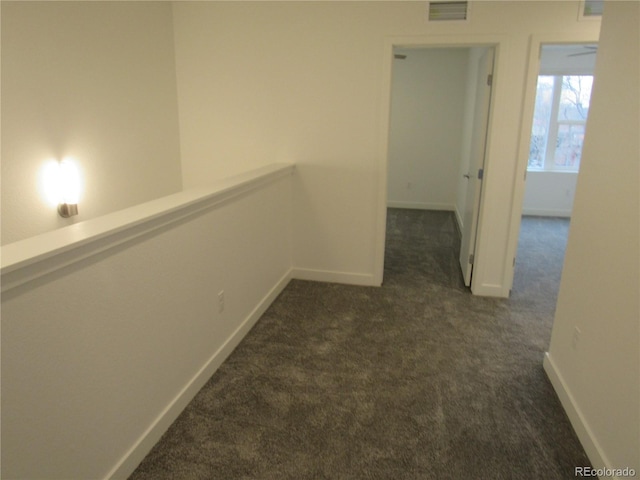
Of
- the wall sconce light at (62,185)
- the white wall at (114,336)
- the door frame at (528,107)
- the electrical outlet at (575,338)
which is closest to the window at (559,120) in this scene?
the door frame at (528,107)

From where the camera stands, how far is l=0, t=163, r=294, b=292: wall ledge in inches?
47.9

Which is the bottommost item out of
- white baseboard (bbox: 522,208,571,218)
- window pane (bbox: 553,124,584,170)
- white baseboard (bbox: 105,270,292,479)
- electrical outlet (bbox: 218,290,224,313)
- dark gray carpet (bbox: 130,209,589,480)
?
dark gray carpet (bbox: 130,209,589,480)

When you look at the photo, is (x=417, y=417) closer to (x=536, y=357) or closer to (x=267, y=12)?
(x=536, y=357)

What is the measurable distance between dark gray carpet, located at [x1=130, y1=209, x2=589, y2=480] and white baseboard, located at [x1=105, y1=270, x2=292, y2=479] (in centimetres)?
4

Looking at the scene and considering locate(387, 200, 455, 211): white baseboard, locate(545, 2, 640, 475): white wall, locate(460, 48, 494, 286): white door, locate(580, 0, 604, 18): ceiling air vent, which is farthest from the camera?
locate(387, 200, 455, 211): white baseboard

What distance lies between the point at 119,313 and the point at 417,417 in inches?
57.8

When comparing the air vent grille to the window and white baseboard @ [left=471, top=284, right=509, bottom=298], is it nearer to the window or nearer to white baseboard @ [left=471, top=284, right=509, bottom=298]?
white baseboard @ [left=471, top=284, right=509, bottom=298]

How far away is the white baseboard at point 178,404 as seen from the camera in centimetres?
176

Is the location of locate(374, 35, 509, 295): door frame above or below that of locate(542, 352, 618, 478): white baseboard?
above

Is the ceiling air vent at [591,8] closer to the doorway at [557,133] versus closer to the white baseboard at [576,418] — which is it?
the white baseboard at [576,418]

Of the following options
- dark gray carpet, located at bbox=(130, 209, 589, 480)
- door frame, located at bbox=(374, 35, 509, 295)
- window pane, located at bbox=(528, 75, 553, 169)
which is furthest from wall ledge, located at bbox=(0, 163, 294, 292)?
window pane, located at bbox=(528, 75, 553, 169)

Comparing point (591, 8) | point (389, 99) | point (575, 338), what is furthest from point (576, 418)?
point (591, 8)

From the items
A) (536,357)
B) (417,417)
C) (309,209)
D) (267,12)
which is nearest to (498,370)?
(536,357)

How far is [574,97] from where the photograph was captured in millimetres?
6746
